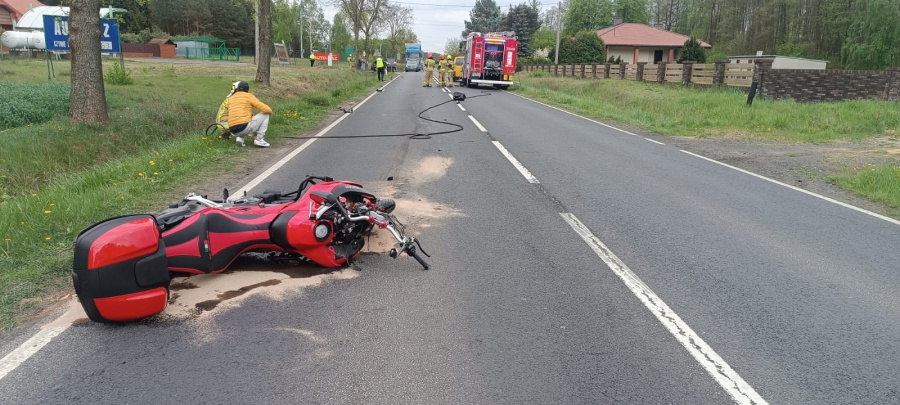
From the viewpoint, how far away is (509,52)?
1394 inches

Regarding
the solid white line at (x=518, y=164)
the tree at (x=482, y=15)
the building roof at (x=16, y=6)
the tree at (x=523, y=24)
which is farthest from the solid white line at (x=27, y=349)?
the tree at (x=482, y=15)

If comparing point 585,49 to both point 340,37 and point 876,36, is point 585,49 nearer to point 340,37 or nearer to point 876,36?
point 876,36

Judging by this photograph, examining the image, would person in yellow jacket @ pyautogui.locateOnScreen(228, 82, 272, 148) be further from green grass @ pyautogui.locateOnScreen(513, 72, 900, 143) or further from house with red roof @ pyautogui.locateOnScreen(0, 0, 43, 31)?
house with red roof @ pyautogui.locateOnScreen(0, 0, 43, 31)

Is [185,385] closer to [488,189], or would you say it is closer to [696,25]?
[488,189]

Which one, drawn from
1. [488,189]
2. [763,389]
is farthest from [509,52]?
[763,389]

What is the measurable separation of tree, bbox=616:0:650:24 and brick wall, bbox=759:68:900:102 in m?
77.1

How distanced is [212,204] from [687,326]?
3907 millimetres

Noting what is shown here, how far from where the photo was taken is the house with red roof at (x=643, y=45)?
67062mm

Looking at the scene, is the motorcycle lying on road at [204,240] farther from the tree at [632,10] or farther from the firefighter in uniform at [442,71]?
the tree at [632,10]

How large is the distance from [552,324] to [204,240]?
2.61 meters

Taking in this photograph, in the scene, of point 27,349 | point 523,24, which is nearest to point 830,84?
point 27,349

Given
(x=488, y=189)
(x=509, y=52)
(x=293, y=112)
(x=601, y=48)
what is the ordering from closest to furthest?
1. (x=488, y=189)
2. (x=293, y=112)
3. (x=509, y=52)
4. (x=601, y=48)

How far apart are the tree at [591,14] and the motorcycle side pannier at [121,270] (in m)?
94.8

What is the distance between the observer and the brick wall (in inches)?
736
